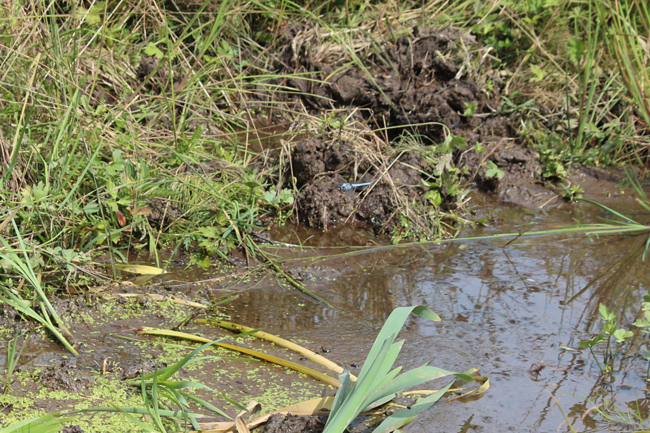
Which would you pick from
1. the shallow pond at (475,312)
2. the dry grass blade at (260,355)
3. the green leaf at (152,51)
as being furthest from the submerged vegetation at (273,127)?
the dry grass blade at (260,355)

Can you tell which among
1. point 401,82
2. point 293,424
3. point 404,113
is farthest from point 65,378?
point 401,82

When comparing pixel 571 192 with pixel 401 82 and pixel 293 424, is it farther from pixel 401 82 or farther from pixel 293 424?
pixel 293 424

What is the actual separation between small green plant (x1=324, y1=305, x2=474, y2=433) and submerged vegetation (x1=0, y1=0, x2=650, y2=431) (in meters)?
0.01

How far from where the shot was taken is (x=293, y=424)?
1746 mm

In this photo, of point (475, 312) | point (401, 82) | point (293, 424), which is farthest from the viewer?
point (401, 82)

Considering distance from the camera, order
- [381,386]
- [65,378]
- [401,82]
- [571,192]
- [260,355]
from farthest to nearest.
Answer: [401,82] → [571,192] → [260,355] → [65,378] → [381,386]

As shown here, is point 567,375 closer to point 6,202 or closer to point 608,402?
point 608,402

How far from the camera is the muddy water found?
1978 mm

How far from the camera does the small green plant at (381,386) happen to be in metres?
1.55

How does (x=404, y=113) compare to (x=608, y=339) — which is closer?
(x=608, y=339)

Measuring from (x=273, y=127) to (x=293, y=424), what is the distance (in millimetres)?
2784

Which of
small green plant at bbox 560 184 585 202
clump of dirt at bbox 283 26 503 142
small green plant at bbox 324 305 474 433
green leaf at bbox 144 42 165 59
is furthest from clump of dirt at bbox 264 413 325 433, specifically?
green leaf at bbox 144 42 165 59

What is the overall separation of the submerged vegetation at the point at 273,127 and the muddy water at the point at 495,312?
0.15 meters

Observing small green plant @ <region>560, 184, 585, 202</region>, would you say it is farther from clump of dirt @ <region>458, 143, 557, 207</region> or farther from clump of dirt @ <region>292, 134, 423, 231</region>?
clump of dirt @ <region>292, 134, 423, 231</region>
